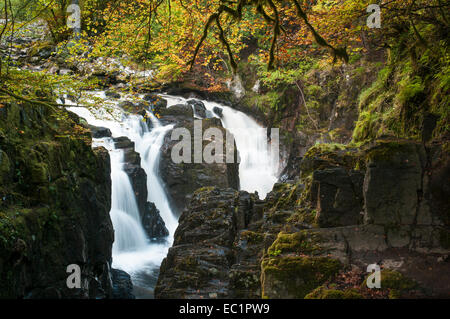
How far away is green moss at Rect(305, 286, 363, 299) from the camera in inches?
167

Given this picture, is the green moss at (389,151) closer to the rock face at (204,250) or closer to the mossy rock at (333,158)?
the mossy rock at (333,158)

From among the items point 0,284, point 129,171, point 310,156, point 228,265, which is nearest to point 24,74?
point 0,284

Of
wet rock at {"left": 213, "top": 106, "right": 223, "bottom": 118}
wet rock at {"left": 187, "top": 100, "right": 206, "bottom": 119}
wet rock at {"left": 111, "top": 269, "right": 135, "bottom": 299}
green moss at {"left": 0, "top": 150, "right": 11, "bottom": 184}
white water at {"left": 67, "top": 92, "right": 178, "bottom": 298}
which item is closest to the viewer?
green moss at {"left": 0, "top": 150, "right": 11, "bottom": 184}

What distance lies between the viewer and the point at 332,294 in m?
4.34

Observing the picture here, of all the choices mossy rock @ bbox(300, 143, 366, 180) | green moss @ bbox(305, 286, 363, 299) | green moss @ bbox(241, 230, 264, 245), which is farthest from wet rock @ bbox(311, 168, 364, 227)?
green moss @ bbox(241, 230, 264, 245)

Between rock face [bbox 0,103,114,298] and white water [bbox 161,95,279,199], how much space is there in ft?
37.5

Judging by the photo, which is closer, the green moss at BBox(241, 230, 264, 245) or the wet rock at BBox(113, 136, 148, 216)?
the green moss at BBox(241, 230, 264, 245)

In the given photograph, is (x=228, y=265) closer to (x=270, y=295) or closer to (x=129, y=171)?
(x=270, y=295)

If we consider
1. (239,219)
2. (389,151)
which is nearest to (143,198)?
(239,219)

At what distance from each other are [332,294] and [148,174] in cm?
1336

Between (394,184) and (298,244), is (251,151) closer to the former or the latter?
(298,244)

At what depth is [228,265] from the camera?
22.5 feet

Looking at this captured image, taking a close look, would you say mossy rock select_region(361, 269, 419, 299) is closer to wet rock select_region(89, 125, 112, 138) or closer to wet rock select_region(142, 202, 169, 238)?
wet rock select_region(142, 202, 169, 238)

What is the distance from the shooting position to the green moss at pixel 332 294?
424cm
